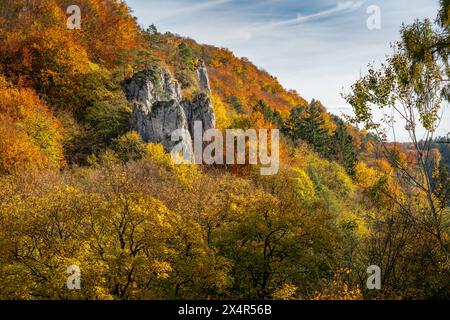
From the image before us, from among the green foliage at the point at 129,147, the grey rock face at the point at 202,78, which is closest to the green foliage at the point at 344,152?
the grey rock face at the point at 202,78

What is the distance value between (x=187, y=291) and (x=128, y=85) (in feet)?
126

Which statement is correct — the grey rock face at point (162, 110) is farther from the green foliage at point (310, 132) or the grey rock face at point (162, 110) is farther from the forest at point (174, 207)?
the green foliage at point (310, 132)

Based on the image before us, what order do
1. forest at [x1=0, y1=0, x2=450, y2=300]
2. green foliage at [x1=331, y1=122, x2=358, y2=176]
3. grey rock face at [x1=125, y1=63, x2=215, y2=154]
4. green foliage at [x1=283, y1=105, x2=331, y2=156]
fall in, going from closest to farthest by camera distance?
forest at [x1=0, y1=0, x2=450, y2=300]
grey rock face at [x1=125, y1=63, x2=215, y2=154]
green foliage at [x1=283, y1=105, x2=331, y2=156]
green foliage at [x1=331, y1=122, x2=358, y2=176]

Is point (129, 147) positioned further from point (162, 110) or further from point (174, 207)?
point (174, 207)

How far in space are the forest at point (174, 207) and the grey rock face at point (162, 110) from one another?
1833mm

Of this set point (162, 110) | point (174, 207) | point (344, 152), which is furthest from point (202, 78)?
point (174, 207)

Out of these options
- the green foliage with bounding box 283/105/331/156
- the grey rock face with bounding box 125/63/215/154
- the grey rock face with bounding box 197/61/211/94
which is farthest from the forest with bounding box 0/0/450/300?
the grey rock face with bounding box 197/61/211/94

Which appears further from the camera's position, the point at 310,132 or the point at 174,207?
the point at 310,132

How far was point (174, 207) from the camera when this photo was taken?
2572 centimetres

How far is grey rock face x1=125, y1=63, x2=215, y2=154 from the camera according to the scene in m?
45.4

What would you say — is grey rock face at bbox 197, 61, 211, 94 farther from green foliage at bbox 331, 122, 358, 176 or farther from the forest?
green foliage at bbox 331, 122, 358, 176

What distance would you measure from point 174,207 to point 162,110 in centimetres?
2271

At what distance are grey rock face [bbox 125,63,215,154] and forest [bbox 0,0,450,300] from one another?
1833mm
